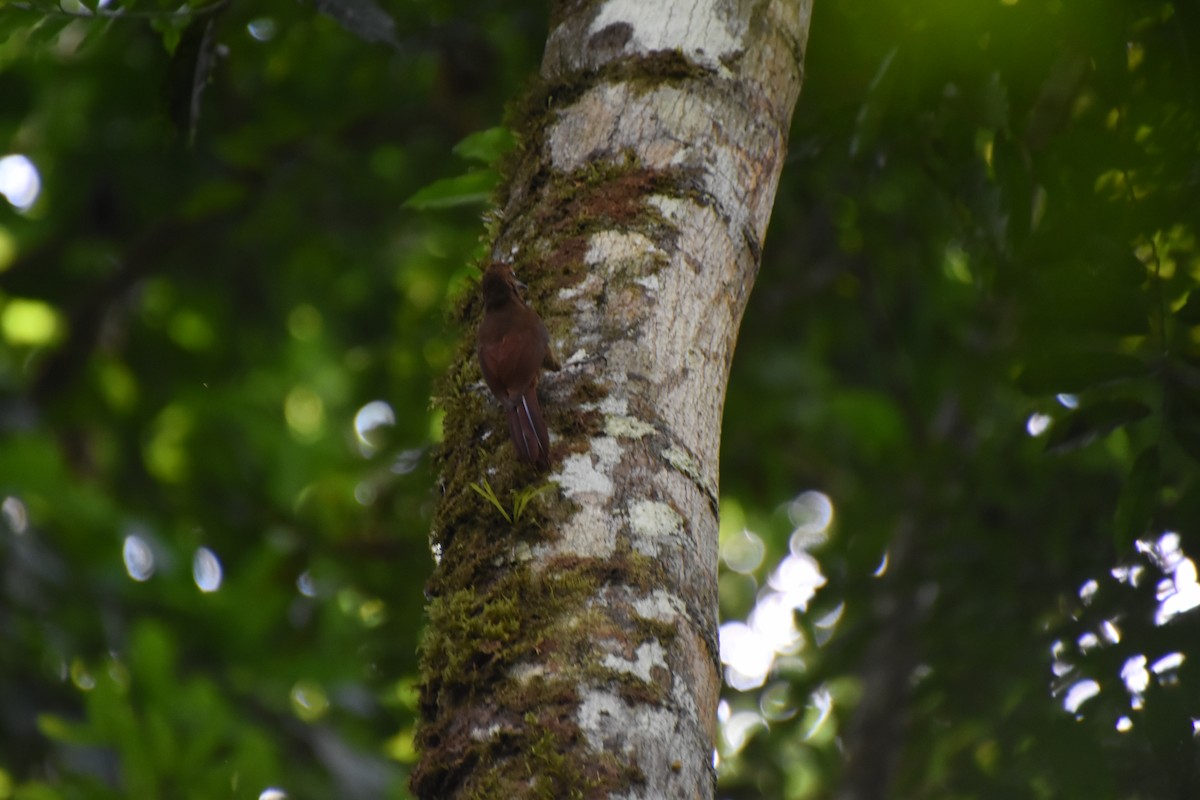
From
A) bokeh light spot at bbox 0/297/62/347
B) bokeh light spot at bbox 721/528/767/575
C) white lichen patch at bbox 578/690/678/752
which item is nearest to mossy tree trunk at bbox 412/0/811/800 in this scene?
white lichen patch at bbox 578/690/678/752

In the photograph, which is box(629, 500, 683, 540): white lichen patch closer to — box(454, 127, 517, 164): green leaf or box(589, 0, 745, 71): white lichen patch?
box(589, 0, 745, 71): white lichen patch

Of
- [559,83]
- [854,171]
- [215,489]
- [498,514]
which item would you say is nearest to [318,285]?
[215,489]

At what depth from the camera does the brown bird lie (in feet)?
6.32

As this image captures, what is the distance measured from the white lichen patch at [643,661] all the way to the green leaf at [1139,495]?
5.09ft

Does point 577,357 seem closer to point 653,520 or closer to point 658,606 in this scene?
point 653,520

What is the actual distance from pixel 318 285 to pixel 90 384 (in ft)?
4.61

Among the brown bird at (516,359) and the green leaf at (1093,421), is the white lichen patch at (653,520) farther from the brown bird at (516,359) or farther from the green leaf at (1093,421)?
the green leaf at (1093,421)

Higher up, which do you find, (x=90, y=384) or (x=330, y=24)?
(x=330, y=24)

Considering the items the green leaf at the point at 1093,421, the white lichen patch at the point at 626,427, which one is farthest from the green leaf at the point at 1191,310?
the white lichen patch at the point at 626,427

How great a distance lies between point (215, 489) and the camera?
6.91 m

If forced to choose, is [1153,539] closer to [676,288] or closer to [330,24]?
[676,288]

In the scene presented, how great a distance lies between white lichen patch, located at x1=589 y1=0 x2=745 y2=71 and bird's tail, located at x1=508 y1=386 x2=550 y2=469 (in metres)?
0.78

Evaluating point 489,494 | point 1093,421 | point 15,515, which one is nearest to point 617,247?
point 489,494

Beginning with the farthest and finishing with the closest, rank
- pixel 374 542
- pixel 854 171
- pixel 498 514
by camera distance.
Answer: pixel 374 542 < pixel 854 171 < pixel 498 514
